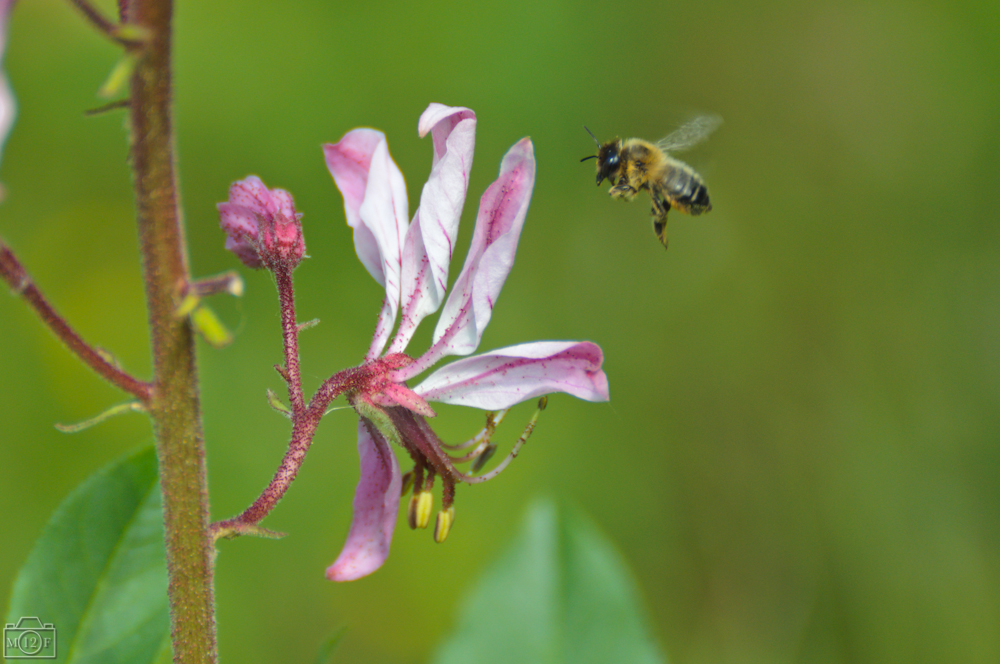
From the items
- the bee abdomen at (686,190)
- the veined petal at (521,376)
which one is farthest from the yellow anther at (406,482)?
the bee abdomen at (686,190)

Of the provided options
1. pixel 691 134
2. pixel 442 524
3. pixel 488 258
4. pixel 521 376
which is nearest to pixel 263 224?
pixel 488 258

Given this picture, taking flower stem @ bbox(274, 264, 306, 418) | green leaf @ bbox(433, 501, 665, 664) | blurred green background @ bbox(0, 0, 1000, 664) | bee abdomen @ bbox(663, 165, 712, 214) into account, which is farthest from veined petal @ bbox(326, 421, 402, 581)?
blurred green background @ bbox(0, 0, 1000, 664)

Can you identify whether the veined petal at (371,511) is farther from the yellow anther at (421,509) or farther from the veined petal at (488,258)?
the veined petal at (488,258)

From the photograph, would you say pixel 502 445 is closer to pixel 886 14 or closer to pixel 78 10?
pixel 78 10

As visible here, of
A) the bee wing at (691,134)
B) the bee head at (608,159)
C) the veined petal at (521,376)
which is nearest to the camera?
the veined petal at (521,376)

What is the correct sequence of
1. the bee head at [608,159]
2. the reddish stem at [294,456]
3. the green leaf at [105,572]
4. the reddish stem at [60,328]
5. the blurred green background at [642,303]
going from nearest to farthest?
the reddish stem at [60,328]
the reddish stem at [294,456]
the green leaf at [105,572]
the bee head at [608,159]
the blurred green background at [642,303]
